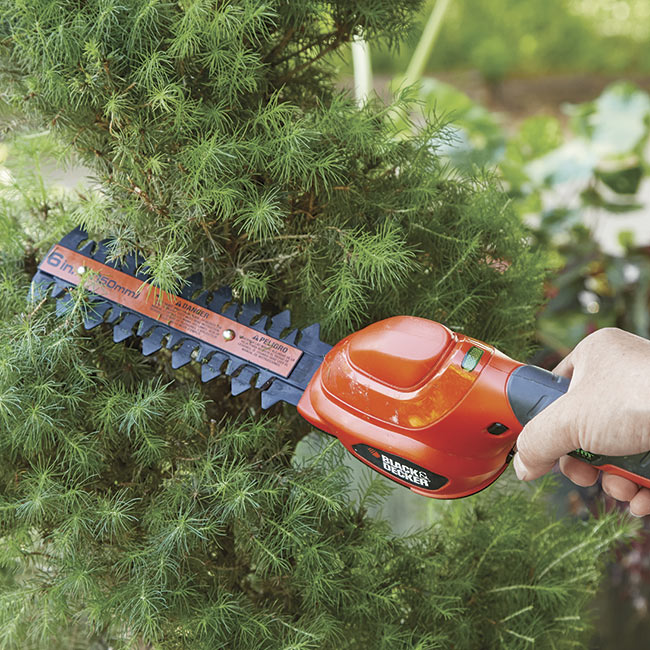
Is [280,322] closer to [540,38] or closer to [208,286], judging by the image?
[208,286]

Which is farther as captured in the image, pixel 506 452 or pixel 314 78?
pixel 314 78

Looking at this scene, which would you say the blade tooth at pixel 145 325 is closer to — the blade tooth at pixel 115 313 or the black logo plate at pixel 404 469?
the blade tooth at pixel 115 313

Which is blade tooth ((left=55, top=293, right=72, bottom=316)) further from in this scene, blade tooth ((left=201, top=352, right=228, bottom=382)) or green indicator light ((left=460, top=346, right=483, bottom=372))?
green indicator light ((left=460, top=346, right=483, bottom=372))

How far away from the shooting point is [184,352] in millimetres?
479

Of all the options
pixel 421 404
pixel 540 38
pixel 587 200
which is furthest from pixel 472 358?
pixel 540 38

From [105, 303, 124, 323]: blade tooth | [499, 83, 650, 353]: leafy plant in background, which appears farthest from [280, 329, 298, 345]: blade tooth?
[499, 83, 650, 353]: leafy plant in background

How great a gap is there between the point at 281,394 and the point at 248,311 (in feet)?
0.19

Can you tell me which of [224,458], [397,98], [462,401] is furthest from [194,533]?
[397,98]

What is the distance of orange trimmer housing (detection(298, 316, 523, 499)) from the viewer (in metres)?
0.43

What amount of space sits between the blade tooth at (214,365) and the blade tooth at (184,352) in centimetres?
1

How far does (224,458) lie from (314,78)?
0.93ft

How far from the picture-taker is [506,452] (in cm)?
45

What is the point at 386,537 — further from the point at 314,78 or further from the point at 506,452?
the point at 314,78

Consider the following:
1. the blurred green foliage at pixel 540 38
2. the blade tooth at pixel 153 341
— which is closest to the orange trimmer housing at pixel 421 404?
the blade tooth at pixel 153 341
